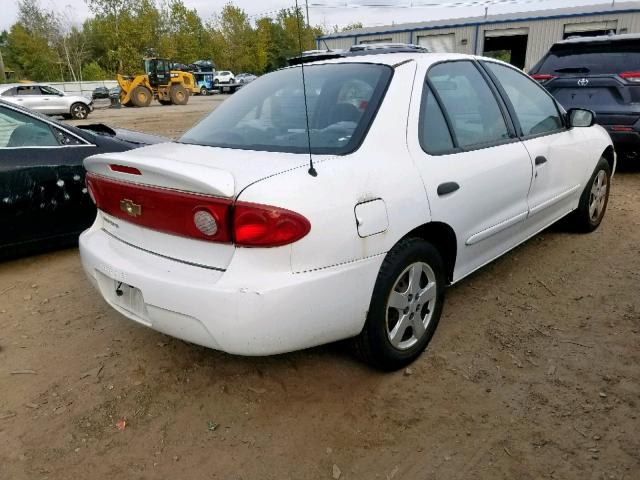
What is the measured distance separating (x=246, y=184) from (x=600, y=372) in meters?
2.01

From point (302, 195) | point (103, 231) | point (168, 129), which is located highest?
point (302, 195)

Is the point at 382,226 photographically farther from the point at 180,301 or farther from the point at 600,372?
the point at 600,372

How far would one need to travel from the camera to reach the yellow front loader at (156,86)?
26578mm

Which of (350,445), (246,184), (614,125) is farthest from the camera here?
(614,125)

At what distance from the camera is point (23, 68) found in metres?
54.8

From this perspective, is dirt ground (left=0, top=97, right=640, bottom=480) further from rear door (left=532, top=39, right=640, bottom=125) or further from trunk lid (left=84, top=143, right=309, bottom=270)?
rear door (left=532, top=39, right=640, bottom=125)

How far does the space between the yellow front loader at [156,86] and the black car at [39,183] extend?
24.1 m

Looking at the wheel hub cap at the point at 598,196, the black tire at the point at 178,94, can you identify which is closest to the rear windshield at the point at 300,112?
the wheel hub cap at the point at 598,196

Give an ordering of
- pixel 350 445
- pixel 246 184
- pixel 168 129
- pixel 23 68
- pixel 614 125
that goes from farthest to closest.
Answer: pixel 23 68, pixel 168 129, pixel 614 125, pixel 350 445, pixel 246 184

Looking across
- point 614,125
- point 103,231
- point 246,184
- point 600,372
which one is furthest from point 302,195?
point 614,125

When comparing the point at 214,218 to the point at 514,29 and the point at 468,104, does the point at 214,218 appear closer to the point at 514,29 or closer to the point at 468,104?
the point at 468,104

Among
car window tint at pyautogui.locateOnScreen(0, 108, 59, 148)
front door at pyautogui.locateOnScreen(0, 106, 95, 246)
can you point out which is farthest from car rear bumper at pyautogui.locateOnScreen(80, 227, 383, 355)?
car window tint at pyautogui.locateOnScreen(0, 108, 59, 148)

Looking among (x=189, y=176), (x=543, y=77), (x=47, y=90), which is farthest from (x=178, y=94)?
(x=189, y=176)

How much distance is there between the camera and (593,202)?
4551 millimetres
